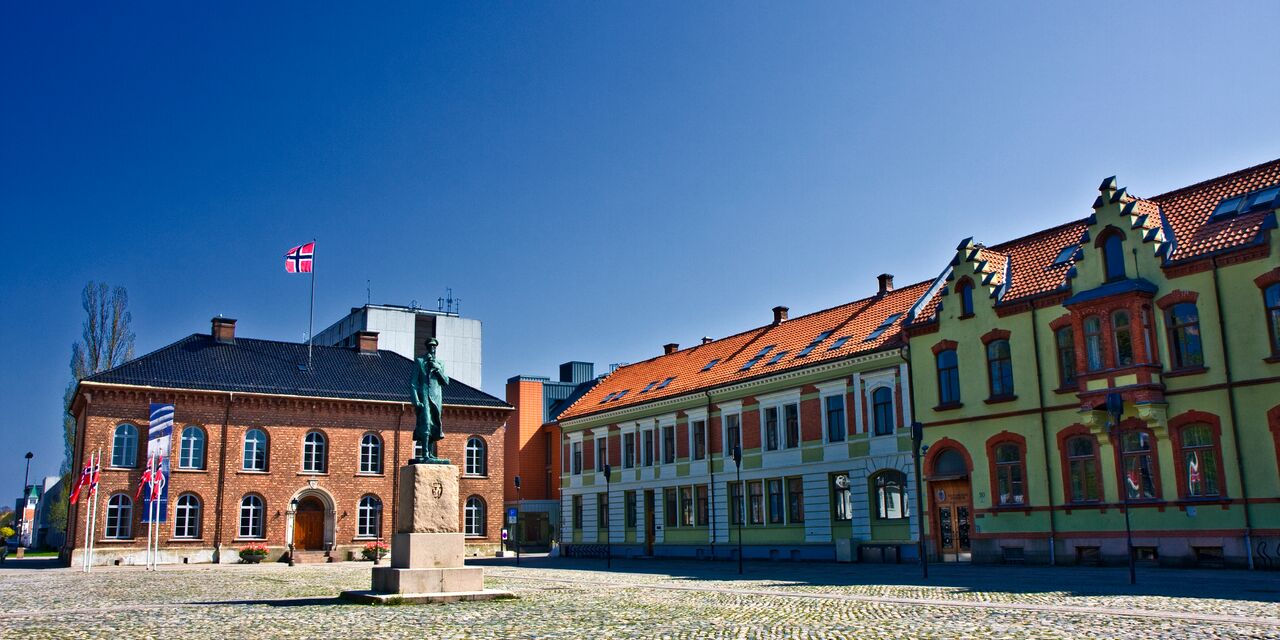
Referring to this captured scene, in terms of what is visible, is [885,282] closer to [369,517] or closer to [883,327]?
[883,327]

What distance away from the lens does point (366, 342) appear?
57156 millimetres

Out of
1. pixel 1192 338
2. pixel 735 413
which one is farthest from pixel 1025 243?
pixel 735 413

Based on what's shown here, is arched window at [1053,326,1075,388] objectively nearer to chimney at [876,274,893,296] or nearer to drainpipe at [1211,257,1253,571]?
drainpipe at [1211,257,1253,571]

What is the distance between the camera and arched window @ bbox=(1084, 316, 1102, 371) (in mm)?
29156

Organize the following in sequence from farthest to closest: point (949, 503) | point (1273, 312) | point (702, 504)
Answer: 1. point (702, 504)
2. point (949, 503)
3. point (1273, 312)

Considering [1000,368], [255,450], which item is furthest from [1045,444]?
[255,450]

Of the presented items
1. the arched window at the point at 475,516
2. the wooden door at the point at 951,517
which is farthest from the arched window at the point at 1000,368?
the arched window at the point at 475,516

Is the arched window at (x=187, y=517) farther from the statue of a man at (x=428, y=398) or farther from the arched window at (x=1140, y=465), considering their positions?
the arched window at (x=1140, y=465)

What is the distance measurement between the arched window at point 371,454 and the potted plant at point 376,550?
359 cm

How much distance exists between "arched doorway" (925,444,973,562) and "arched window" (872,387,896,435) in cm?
208

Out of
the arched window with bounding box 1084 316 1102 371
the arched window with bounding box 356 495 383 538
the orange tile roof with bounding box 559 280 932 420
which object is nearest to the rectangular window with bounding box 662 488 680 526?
the orange tile roof with bounding box 559 280 932 420

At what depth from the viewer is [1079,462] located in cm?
2997

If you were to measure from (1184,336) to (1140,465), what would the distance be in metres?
3.75

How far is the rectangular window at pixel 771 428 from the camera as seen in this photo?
41031 mm
